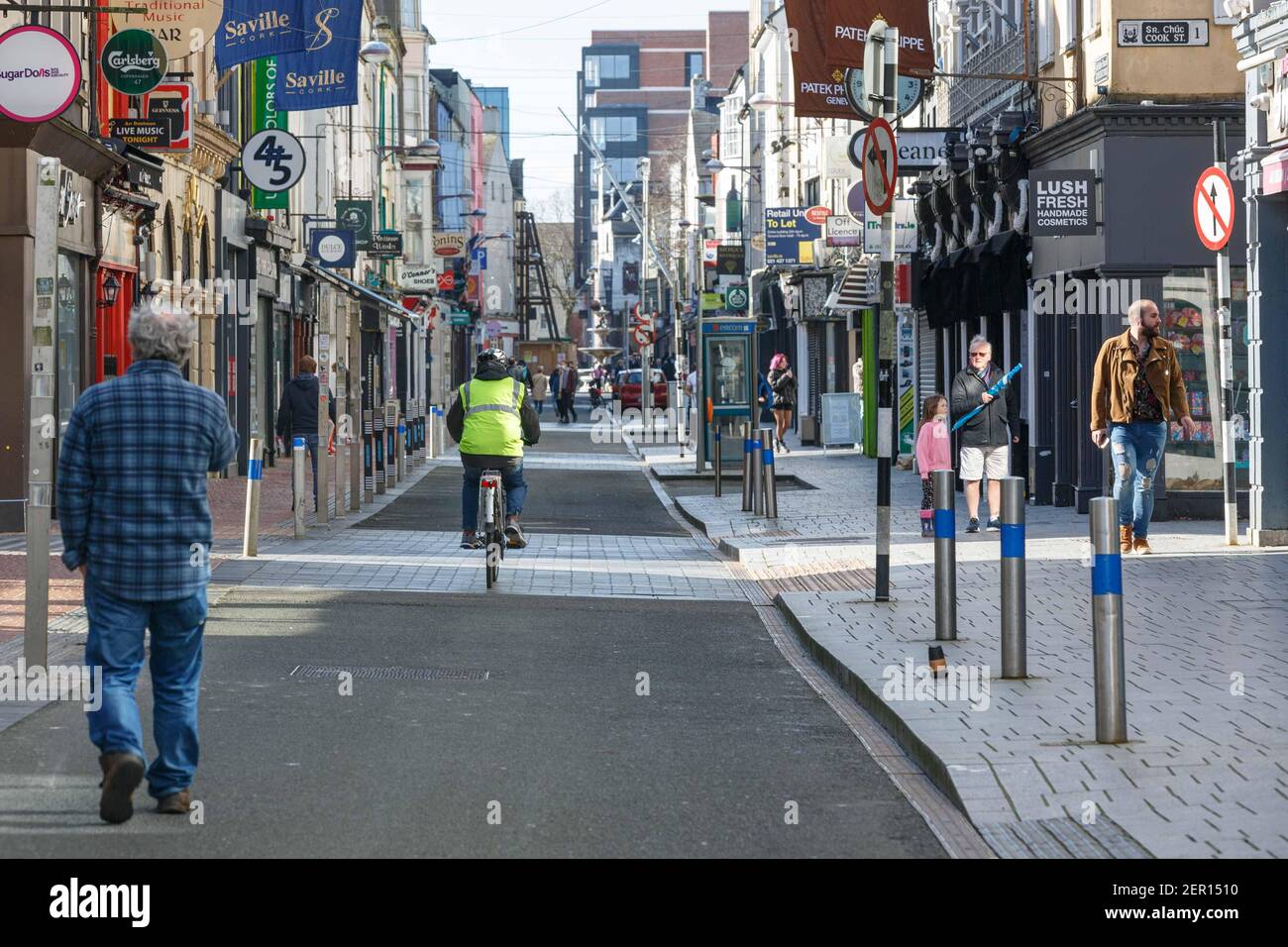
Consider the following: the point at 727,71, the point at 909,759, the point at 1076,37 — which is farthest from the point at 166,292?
the point at 727,71

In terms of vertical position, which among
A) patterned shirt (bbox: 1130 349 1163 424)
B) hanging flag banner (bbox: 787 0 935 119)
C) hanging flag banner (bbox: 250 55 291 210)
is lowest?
patterned shirt (bbox: 1130 349 1163 424)

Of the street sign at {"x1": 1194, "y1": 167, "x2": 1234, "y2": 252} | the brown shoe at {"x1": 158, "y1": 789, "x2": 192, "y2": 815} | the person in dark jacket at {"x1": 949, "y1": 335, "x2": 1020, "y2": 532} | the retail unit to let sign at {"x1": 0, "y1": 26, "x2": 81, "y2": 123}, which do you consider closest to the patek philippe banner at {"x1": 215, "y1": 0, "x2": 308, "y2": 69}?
the person in dark jacket at {"x1": 949, "y1": 335, "x2": 1020, "y2": 532}

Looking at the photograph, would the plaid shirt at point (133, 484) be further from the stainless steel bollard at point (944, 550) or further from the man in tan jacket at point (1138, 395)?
the man in tan jacket at point (1138, 395)

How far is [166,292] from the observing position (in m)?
27.2

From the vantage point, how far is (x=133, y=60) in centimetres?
2098

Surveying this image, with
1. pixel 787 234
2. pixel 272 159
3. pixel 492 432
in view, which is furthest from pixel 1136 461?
pixel 787 234

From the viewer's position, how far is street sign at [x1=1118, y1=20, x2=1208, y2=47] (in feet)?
67.6

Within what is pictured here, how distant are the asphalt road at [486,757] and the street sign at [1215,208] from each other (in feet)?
17.9

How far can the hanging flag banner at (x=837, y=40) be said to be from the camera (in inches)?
917

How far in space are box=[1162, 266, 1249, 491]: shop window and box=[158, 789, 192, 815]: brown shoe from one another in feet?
49.8

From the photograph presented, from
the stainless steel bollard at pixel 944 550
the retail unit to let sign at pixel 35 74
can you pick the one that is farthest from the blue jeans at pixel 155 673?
the retail unit to let sign at pixel 35 74

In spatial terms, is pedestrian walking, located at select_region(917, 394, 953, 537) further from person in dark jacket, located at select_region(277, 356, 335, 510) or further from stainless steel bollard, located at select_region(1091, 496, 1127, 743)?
stainless steel bollard, located at select_region(1091, 496, 1127, 743)

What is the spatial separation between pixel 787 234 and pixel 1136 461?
79.9 feet

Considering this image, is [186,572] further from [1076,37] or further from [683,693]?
[1076,37]
